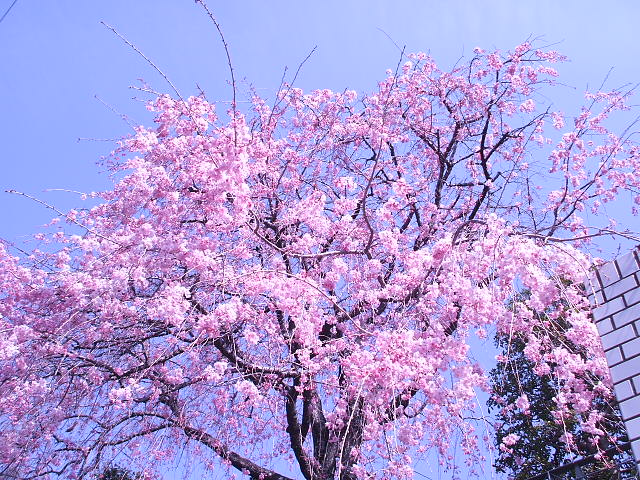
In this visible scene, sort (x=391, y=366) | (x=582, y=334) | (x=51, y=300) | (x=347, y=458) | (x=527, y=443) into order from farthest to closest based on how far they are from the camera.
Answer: (x=527, y=443) < (x=51, y=300) < (x=347, y=458) < (x=582, y=334) < (x=391, y=366)

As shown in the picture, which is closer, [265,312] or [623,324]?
[623,324]

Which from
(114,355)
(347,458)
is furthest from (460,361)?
(114,355)

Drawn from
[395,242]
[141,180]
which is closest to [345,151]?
[395,242]

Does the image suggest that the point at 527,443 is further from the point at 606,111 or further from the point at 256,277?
the point at 256,277

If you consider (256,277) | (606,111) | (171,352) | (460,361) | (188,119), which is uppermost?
(606,111)

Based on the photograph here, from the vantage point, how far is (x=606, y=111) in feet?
24.3

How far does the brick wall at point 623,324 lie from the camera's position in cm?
228

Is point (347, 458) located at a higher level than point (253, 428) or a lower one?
lower

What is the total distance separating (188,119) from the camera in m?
6.31

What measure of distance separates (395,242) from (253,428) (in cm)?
216

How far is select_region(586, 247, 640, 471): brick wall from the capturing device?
228 cm

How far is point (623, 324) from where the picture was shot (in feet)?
7.97

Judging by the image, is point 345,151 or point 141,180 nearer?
point 141,180

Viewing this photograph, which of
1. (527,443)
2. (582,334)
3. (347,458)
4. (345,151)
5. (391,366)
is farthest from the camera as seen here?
(527,443)
